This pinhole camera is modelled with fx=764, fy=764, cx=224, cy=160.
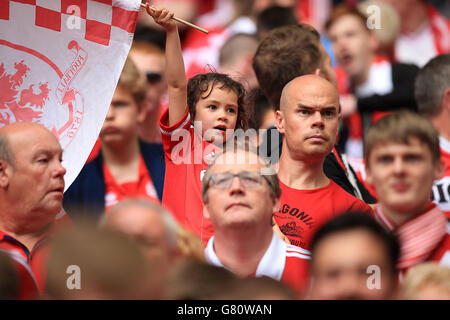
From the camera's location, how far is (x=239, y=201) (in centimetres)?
331

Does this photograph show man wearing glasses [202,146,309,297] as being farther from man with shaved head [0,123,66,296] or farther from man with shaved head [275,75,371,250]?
man with shaved head [0,123,66,296]

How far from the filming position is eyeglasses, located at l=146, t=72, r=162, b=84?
627 cm

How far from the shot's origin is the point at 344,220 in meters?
2.73

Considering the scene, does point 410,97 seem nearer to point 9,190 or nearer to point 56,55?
point 56,55

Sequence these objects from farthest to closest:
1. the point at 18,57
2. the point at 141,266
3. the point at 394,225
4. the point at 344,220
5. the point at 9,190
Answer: the point at 18,57
the point at 9,190
the point at 394,225
the point at 344,220
the point at 141,266

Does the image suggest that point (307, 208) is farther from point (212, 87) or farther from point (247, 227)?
point (212, 87)

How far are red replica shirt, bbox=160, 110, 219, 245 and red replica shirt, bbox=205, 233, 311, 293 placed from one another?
65cm

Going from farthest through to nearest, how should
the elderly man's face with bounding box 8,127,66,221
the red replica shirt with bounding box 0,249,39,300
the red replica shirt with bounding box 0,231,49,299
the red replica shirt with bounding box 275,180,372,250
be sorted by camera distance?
the red replica shirt with bounding box 275,180,372,250
the elderly man's face with bounding box 8,127,66,221
the red replica shirt with bounding box 0,231,49,299
the red replica shirt with bounding box 0,249,39,300

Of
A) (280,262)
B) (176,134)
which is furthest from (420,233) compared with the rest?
(176,134)

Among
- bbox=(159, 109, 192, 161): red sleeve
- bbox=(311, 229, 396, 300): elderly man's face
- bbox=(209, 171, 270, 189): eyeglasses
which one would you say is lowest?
bbox=(311, 229, 396, 300): elderly man's face

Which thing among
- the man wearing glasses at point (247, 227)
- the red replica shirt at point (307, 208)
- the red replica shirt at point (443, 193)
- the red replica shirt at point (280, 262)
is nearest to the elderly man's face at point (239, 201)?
the man wearing glasses at point (247, 227)

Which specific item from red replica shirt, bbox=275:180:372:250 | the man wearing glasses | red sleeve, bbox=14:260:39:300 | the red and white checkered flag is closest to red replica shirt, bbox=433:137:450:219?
red replica shirt, bbox=275:180:372:250
